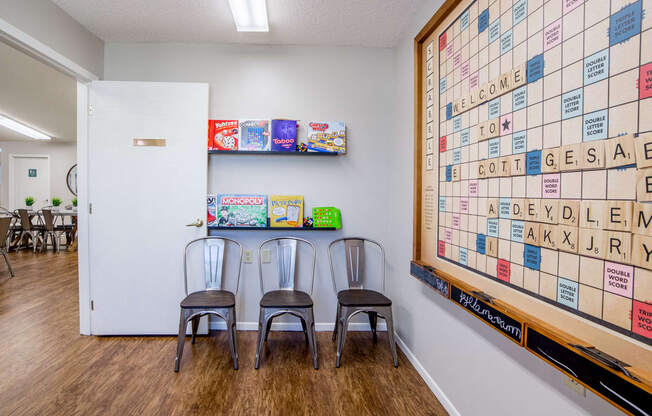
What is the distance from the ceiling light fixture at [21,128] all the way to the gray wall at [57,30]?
5722 millimetres

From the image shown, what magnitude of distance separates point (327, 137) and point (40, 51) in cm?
205

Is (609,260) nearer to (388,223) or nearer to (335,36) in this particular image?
(388,223)

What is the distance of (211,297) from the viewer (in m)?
2.27

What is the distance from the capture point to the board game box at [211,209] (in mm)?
2617

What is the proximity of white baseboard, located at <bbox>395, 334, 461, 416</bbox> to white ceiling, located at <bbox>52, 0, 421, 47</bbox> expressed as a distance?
8.14ft

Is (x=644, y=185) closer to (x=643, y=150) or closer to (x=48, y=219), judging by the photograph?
(x=643, y=150)

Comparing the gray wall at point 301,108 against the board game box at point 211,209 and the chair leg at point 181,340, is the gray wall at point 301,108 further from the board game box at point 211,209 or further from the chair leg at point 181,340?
the chair leg at point 181,340

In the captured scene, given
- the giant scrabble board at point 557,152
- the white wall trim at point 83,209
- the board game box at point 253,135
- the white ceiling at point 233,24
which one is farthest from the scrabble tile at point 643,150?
the white wall trim at point 83,209

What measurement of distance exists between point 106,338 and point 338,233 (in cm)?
213

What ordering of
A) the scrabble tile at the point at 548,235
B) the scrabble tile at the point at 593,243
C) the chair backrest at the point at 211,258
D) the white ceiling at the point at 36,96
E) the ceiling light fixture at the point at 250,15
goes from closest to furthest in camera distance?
the scrabble tile at the point at 593,243 → the scrabble tile at the point at 548,235 → the ceiling light fixture at the point at 250,15 → the chair backrest at the point at 211,258 → the white ceiling at the point at 36,96

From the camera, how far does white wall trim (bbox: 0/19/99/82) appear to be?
183cm

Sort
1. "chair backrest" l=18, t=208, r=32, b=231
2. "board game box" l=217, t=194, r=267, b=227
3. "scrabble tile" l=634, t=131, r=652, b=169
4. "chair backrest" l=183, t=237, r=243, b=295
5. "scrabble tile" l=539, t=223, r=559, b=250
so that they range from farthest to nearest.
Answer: "chair backrest" l=18, t=208, r=32, b=231, "board game box" l=217, t=194, r=267, b=227, "chair backrest" l=183, t=237, r=243, b=295, "scrabble tile" l=539, t=223, r=559, b=250, "scrabble tile" l=634, t=131, r=652, b=169

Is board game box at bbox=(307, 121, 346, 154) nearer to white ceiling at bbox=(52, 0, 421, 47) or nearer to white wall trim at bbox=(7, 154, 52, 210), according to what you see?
white ceiling at bbox=(52, 0, 421, 47)

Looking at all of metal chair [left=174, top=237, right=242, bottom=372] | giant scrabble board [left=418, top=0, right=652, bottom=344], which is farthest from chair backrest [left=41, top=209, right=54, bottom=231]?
giant scrabble board [left=418, top=0, right=652, bottom=344]
